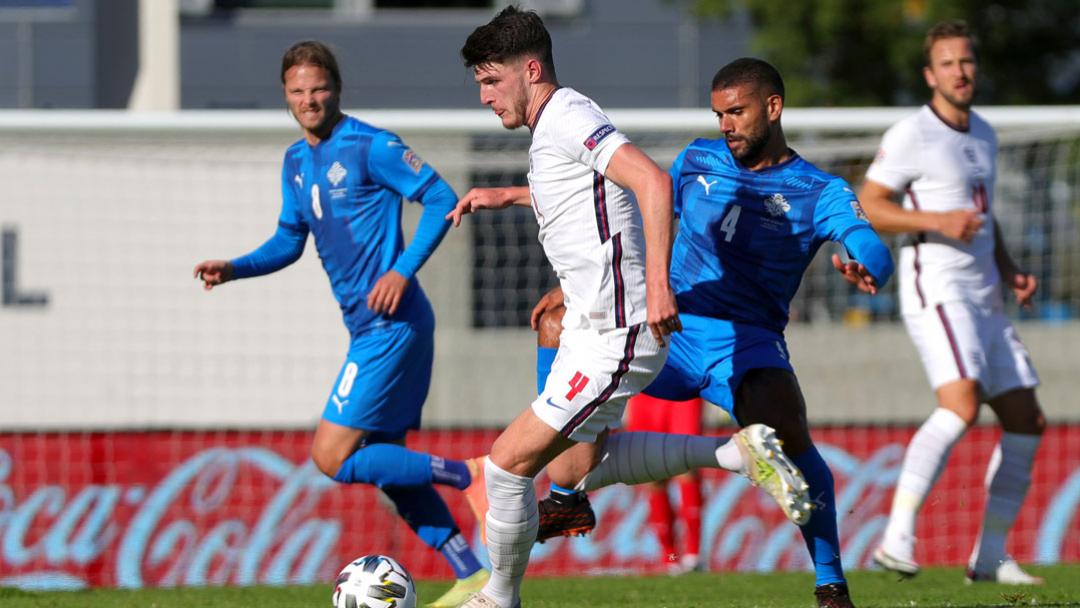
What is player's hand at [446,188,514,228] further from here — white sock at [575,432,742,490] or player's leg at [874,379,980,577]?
player's leg at [874,379,980,577]

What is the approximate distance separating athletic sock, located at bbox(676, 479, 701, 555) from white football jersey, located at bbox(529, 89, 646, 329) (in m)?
4.40

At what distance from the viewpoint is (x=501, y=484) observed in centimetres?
497

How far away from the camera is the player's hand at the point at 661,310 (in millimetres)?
4648

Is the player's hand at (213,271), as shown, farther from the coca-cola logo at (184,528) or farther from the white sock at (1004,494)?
the white sock at (1004,494)

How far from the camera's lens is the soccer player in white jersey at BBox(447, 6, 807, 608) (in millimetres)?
4926

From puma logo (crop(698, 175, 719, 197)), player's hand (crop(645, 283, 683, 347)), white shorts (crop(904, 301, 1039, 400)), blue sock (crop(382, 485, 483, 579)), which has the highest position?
puma logo (crop(698, 175, 719, 197))

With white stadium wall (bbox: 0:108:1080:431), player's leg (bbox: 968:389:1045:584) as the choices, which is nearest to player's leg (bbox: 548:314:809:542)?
player's leg (bbox: 968:389:1045:584)

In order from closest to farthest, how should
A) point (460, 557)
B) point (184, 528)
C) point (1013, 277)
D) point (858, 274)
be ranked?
point (858, 274), point (460, 557), point (1013, 277), point (184, 528)

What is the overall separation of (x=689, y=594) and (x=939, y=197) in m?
2.35

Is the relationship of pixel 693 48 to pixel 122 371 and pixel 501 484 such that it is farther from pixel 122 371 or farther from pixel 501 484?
pixel 501 484

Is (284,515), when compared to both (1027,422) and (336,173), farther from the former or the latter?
(1027,422)

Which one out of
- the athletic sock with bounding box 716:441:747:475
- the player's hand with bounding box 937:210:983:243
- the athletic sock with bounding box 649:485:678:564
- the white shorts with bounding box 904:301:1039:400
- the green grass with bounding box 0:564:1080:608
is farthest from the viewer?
the athletic sock with bounding box 649:485:678:564

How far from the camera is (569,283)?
16.4ft

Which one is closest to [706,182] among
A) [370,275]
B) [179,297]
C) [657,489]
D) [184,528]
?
[370,275]
